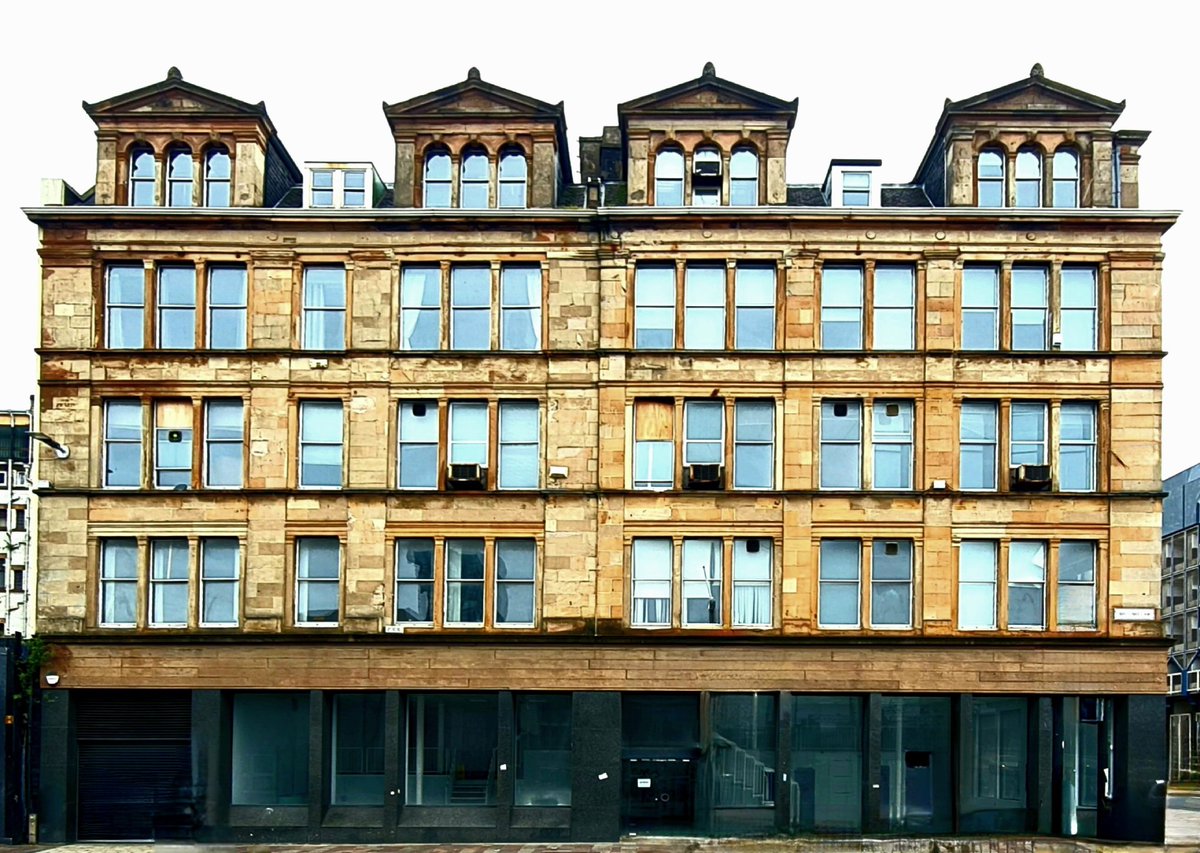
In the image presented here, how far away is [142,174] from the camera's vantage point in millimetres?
35688

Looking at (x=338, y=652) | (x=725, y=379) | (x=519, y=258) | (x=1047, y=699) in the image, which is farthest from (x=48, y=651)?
(x=1047, y=699)

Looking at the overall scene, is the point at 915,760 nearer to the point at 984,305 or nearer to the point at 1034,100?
the point at 984,305

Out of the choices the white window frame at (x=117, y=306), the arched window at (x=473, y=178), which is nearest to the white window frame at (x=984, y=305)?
the arched window at (x=473, y=178)

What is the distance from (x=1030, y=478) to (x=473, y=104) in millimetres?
17070

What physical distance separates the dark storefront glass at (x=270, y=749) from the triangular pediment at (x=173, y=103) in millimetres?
15027

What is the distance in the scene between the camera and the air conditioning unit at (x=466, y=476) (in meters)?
34.3

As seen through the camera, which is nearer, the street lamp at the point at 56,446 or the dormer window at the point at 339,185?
the street lamp at the point at 56,446

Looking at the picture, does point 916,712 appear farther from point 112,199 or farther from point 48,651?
point 112,199

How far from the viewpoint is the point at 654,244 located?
115 feet

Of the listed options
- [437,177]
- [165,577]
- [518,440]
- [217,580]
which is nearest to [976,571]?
[518,440]

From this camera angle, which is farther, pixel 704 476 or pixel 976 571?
pixel 976 571

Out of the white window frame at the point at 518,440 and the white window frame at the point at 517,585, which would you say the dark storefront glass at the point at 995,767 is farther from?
the white window frame at the point at 518,440

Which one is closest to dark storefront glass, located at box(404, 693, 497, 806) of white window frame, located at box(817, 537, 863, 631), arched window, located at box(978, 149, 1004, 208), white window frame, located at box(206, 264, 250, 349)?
white window frame, located at box(817, 537, 863, 631)

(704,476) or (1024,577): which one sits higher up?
(704,476)
